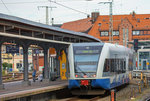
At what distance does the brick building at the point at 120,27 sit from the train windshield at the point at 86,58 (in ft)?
167

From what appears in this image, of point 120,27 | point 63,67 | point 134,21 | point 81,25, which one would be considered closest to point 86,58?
point 63,67

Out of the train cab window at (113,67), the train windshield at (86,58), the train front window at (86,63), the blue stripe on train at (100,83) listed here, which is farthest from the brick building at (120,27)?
the blue stripe on train at (100,83)

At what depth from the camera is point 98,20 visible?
7906cm

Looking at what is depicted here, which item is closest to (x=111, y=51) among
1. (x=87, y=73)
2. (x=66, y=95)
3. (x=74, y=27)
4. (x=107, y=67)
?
(x=107, y=67)

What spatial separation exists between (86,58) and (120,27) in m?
57.7

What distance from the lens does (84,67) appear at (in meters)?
16.8

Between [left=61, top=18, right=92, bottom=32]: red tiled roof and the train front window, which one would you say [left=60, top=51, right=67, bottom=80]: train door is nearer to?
the train front window

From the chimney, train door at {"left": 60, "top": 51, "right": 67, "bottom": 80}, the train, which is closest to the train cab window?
the train

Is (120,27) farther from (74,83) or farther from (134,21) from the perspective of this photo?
(74,83)

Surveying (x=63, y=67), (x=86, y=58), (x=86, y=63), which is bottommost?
(x=63, y=67)

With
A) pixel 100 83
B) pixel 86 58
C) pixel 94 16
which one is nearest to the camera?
pixel 100 83

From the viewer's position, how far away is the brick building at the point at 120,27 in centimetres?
7169

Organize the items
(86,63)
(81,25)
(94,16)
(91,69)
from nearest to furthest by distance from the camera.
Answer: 1. (91,69)
2. (86,63)
3. (94,16)
4. (81,25)

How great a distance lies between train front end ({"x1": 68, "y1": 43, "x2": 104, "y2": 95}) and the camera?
16.6 metres
